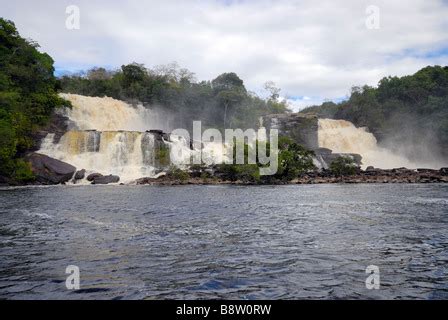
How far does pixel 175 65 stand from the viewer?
92375mm

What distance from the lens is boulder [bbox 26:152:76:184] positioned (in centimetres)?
3831

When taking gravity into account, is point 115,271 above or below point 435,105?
below

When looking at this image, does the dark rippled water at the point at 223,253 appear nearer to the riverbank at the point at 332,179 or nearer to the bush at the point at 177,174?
the riverbank at the point at 332,179

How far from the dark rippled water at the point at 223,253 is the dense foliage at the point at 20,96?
20801 mm

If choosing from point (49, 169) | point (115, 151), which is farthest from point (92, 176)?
point (115, 151)

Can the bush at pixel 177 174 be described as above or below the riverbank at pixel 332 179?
above

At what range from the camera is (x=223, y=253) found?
1040 centimetres

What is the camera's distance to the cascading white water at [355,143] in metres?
63.8

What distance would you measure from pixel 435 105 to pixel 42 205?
65.4 meters

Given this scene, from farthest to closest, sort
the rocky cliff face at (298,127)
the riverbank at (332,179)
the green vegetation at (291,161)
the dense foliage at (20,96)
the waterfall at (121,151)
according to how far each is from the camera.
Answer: the rocky cliff face at (298,127) → the green vegetation at (291,161) → the waterfall at (121,151) → the riverbank at (332,179) → the dense foliage at (20,96)

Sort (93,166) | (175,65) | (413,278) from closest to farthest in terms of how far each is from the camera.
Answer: (413,278)
(93,166)
(175,65)

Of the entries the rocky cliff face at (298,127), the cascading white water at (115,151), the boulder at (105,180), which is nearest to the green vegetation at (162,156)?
the cascading white water at (115,151)
